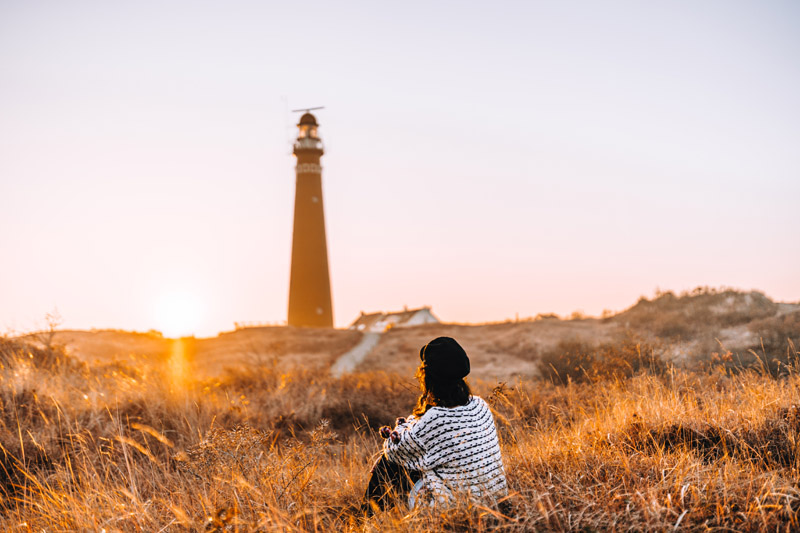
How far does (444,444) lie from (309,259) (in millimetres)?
32096

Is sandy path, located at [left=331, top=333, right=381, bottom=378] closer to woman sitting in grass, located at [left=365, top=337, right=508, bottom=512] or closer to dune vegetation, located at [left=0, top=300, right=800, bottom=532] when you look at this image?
dune vegetation, located at [left=0, top=300, right=800, bottom=532]

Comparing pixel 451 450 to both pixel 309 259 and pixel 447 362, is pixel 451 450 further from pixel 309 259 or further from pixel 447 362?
pixel 309 259

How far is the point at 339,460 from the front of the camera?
6.20m

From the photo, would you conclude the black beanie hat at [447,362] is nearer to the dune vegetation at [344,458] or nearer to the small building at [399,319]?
the dune vegetation at [344,458]

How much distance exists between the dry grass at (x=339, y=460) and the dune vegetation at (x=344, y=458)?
19 millimetres

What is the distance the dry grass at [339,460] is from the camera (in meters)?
3.47

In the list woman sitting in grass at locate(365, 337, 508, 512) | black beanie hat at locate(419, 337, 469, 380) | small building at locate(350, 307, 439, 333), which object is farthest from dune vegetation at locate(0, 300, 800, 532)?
small building at locate(350, 307, 439, 333)

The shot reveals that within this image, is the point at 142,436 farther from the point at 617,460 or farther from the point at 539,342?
the point at 539,342

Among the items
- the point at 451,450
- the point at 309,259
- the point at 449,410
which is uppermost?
the point at 309,259

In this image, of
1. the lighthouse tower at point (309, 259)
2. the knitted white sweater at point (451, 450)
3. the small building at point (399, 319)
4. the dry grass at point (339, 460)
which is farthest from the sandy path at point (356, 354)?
the knitted white sweater at point (451, 450)

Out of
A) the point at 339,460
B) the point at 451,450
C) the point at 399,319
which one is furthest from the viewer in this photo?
the point at 399,319

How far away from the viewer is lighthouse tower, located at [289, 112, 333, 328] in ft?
116

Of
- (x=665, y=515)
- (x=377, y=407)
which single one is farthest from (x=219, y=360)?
(x=665, y=515)

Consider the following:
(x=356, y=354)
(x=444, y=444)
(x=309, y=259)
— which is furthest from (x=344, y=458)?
(x=309, y=259)
